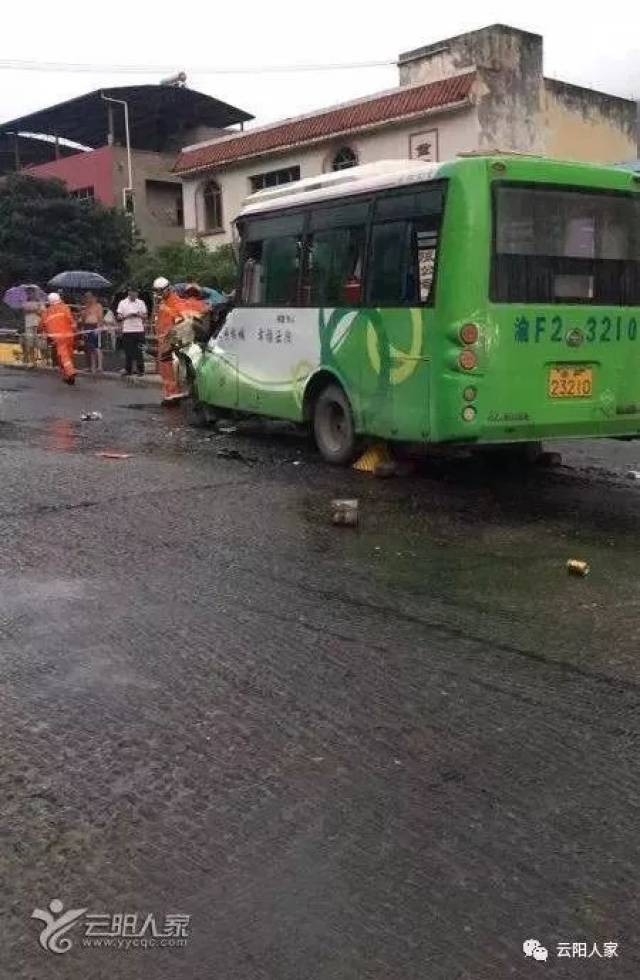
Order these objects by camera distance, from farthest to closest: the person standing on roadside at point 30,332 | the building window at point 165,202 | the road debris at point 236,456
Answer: the building window at point 165,202, the person standing on roadside at point 30,332, the road debris at point 236,456

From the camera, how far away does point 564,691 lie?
14.1ft

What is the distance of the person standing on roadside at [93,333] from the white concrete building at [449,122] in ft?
12.2

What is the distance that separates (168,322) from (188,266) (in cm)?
1545

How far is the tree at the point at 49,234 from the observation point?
3594 cm

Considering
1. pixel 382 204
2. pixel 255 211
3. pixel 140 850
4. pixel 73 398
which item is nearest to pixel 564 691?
pixel 140 850

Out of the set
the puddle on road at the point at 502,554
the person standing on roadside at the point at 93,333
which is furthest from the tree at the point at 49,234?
the puddle on road at the point at 502,554

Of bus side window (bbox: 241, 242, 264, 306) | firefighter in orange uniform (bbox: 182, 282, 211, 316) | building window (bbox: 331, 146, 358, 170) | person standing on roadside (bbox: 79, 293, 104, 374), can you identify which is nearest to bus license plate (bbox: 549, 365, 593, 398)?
bus side window (bbox: 241, 242, 264, 306)

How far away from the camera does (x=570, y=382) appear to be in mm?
8320

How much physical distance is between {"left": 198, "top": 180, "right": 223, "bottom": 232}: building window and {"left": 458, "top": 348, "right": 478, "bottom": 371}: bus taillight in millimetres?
26635

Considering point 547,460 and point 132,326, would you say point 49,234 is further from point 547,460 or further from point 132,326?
point 547,460

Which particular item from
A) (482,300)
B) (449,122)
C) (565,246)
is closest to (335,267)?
(482,300)

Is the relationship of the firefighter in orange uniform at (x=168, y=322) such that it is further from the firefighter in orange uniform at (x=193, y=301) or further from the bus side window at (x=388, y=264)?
the bus side window at (x=388, y=264)

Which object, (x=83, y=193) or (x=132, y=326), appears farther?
(x=83, y=193)

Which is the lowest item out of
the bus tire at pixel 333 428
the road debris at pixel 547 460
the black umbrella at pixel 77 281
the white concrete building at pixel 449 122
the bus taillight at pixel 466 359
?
the road debris at pixel 547 460
